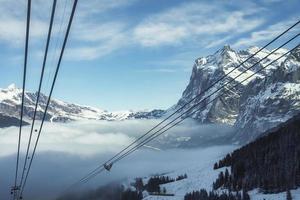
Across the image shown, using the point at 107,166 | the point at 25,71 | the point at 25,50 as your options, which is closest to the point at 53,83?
the point at 25,71

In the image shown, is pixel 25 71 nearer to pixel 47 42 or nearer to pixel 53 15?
pixel 47 42

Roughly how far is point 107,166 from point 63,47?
42.3 meters

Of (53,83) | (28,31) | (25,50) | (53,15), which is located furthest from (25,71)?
(53,15)

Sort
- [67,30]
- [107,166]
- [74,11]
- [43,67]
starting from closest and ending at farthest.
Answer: [74,11], [67,30], [43,67], [107,166]

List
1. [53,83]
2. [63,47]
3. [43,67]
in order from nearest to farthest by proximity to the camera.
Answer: [63,47]
[43,67]
[53,83]

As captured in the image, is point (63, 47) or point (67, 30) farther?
point (63, 47)

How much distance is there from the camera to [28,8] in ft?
48.8

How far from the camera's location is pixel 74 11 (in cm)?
1476

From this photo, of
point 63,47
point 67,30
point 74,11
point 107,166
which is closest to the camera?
point 74,11

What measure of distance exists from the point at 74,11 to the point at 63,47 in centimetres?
277

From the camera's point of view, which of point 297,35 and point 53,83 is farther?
point 53,83

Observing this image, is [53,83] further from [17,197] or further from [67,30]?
[17,197]

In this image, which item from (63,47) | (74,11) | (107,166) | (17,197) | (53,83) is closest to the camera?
(74,11)

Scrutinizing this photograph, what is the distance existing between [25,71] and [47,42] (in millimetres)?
4435
